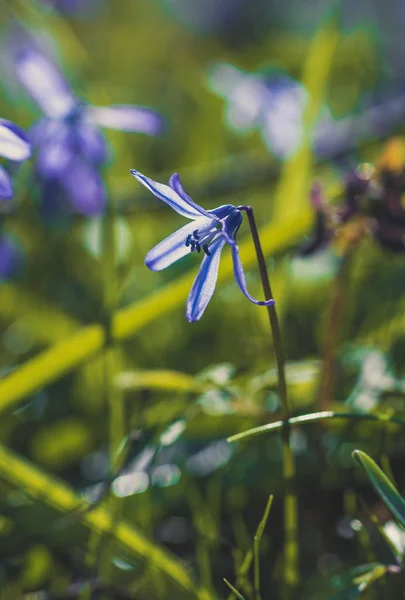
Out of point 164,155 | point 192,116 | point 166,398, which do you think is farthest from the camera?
point 192,116

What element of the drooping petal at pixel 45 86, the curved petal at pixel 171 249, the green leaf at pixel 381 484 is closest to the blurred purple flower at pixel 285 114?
the drooping petal at pixel 45 86

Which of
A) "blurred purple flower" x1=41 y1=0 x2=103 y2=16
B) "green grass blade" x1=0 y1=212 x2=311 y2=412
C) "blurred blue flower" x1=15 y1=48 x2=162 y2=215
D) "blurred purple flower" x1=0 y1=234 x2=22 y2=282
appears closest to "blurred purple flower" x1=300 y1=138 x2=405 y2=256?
"green grass blade" x1=0 y1=212 x2=311 y2=412

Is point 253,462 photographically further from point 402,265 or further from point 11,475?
point 402,265

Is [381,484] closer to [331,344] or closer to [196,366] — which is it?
[331,344]

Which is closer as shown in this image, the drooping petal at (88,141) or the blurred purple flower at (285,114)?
the drooping petal at (88,141)

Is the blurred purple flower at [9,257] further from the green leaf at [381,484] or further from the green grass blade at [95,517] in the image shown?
the green leaf at [381,484]

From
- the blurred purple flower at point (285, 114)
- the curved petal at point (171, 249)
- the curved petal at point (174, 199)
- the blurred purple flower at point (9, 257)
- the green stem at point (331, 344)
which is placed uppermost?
the blurred purple flower at point (285, 114)

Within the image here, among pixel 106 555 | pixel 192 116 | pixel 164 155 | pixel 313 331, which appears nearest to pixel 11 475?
pixel 106 555

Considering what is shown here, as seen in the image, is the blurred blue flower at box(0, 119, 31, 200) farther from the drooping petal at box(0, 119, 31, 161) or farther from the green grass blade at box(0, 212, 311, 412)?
the green grass blade at box(0, 212, 311, 412)
